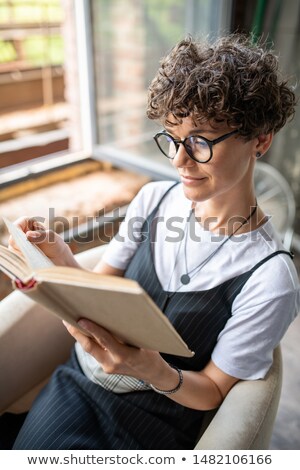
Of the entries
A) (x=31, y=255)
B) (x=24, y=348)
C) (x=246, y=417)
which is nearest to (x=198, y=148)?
(x=31, y=255)

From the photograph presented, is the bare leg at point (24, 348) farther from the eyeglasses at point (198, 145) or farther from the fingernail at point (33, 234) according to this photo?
the eyeglasses at point (198, 145)

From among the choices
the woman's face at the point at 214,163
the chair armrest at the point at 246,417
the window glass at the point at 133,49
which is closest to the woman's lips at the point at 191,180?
the woman's face at the point at 214,163

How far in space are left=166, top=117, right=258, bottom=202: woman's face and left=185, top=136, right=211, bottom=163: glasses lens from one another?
11 millimetres

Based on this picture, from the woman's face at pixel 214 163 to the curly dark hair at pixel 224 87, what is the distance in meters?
0.02

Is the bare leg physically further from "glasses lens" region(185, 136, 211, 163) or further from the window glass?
the window glass

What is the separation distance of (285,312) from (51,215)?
6.14 ft

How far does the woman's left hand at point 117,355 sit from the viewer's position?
2.47ft

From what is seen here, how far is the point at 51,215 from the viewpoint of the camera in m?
2.55

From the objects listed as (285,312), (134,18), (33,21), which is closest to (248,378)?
(285,312)

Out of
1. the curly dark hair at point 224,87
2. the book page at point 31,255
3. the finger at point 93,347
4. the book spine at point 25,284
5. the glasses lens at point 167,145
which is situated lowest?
the finger at point 93,347

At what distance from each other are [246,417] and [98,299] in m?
0.49

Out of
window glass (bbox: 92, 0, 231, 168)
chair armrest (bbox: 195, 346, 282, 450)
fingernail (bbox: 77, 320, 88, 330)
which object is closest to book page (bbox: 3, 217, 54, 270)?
fingernail (bbox: 77, 320, 88, 330)

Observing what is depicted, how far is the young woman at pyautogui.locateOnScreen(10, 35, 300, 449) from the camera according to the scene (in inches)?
34.4

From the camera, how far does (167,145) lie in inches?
41.4
